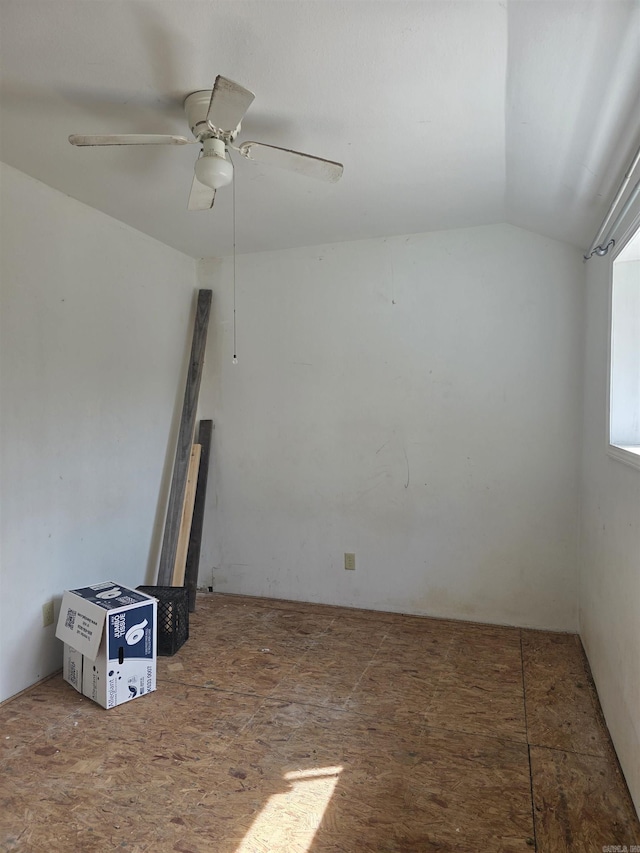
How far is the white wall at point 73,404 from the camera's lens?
259cm

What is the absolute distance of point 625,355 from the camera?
95.9 inches

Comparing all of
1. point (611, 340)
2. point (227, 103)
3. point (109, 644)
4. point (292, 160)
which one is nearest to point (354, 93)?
point (292, 160)

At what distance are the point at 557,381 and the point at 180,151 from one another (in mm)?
2419

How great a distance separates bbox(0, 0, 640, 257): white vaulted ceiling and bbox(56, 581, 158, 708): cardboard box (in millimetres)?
2046

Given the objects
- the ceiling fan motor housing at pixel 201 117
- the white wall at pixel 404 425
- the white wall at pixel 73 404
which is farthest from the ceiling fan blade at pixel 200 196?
the white wall at pixel 404 425

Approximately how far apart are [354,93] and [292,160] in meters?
0.31

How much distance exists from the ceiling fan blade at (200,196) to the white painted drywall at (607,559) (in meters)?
1.83

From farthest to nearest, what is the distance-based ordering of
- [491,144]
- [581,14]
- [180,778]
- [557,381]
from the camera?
[557,381], [491,144], [180,778], [581,14]

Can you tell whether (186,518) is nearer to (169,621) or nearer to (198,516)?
(198,516)

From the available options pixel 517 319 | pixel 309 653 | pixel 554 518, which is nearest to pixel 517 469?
pixel 554 518

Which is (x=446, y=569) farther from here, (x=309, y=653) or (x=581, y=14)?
(x=581, y=14)

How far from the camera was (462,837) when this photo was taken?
1.71 metres

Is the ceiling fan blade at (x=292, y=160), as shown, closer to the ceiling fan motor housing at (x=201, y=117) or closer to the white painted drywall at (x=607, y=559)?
the ceiling fan motor housing at (x=201, y=117)

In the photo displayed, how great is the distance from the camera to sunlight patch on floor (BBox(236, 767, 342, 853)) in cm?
169
